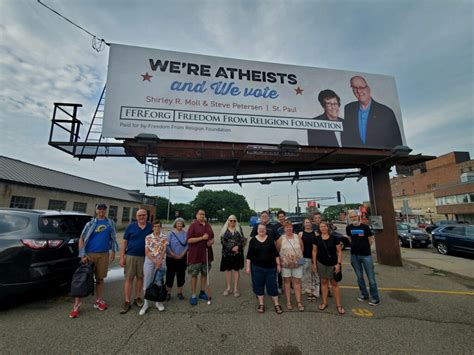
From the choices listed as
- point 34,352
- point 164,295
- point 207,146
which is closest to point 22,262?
point 34,352

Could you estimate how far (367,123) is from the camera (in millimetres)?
6789

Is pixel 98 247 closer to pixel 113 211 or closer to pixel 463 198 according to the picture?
pixel 113 211

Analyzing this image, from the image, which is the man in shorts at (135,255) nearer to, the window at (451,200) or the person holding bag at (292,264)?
the person holding bag at (292,264)

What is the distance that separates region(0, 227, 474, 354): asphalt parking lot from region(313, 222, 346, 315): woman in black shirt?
10.5 inches

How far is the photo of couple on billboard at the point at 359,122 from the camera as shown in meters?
6.37

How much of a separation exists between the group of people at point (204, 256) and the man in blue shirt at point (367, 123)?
333 cm

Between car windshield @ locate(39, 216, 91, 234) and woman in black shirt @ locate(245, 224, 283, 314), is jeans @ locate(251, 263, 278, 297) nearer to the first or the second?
woman in black shirt @ locate(245, 224, 283, 314)

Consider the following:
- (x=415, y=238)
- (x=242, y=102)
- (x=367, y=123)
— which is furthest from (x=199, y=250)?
(x=415, y=238)

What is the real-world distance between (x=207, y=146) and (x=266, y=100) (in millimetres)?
2437

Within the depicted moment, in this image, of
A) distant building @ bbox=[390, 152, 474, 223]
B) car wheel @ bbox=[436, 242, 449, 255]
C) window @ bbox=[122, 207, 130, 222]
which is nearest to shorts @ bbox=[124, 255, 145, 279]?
car wheel @ bbox=[436, 242, 449, 255]

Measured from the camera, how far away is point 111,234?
3.88 meters

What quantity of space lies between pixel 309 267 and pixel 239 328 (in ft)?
6.99

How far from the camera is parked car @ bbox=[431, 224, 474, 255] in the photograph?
9.68m

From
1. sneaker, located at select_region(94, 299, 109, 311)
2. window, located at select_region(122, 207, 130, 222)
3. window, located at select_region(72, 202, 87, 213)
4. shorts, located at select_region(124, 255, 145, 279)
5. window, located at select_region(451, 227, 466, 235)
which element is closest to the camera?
sneaker, located at select_region(94, 299, 109, 311)
